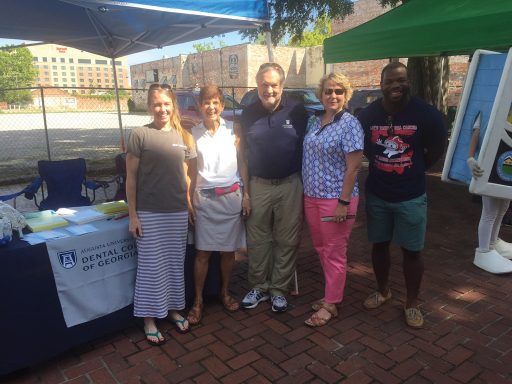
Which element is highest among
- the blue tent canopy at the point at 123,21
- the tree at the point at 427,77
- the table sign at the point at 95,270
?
the blue tent canopy at the point at 123,21

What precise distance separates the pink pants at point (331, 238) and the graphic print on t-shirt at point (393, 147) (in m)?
0.31

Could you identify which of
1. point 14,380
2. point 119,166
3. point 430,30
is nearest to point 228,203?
point 14,380

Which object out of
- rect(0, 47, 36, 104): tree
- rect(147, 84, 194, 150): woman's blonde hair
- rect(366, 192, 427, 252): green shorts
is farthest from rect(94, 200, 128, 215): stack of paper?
rect(0, 47, 36, 104): tree

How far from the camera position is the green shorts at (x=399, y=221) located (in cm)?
273

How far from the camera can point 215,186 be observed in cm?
287

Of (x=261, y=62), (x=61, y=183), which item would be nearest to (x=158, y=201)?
(x=61, y=183)

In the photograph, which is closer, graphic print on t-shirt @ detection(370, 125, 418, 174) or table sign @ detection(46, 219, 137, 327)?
table sign @ detection(46, 219, 137, 327)

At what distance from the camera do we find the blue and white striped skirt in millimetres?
2670

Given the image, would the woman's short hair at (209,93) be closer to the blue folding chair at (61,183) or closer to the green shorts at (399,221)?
the green shorts at (399,221)

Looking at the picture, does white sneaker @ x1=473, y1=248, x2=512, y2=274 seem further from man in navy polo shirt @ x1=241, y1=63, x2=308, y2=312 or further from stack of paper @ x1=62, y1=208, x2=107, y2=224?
stack of paper @ x1=62, y1=208, x2=107, y2=224

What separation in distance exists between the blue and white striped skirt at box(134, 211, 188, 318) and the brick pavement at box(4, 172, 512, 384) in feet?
0.88

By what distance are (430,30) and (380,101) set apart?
1.67m

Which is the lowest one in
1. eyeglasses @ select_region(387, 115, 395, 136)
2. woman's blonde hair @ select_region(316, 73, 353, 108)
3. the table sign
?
the table sign

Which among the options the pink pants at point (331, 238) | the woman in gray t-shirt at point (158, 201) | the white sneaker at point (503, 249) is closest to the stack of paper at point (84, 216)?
the woman in gray t-shirt at point (158, 201)
